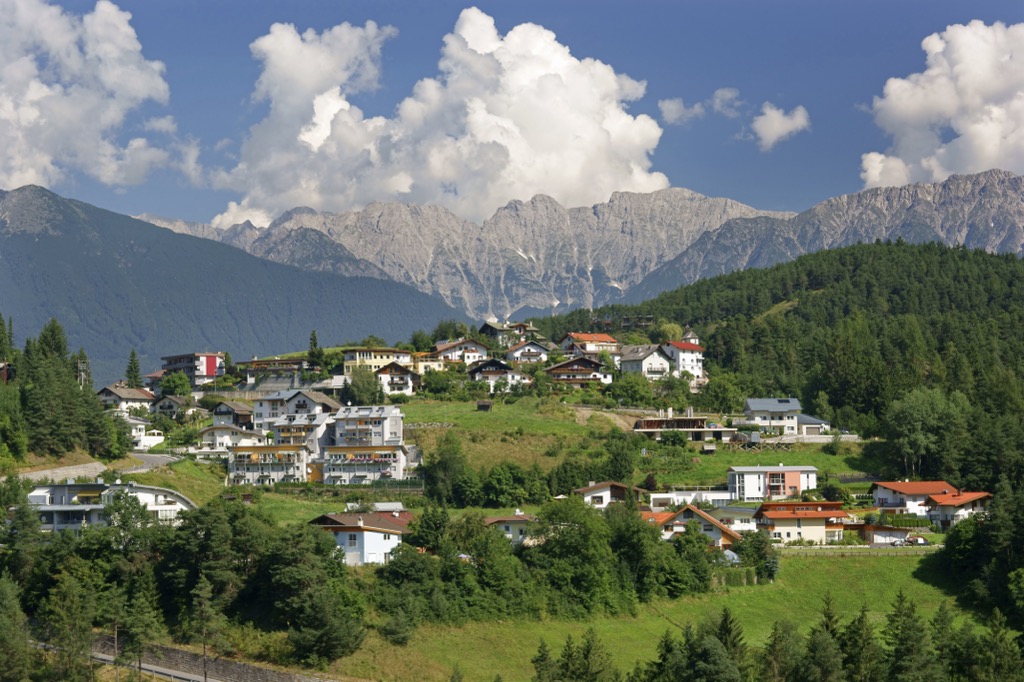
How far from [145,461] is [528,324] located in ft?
222

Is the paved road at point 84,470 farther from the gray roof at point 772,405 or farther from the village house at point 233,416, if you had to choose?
the gray roof at point 772,405

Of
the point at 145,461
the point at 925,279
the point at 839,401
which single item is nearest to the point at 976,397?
the point at 839,401

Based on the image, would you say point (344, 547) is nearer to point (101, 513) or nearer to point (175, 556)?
point (175, 556)

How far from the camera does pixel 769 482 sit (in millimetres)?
79688

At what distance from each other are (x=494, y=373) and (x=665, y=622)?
171 feet

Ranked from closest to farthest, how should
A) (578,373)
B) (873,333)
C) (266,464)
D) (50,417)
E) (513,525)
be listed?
(513,525)
(50,417)
(266,464)
(578,373)
(873,333)

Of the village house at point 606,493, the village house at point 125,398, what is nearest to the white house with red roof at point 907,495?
the village house at point 606,493

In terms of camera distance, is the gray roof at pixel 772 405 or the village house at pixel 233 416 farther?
the village house at pixel 233 416

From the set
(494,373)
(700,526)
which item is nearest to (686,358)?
(494,373)

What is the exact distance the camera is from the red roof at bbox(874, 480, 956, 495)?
2992 inches

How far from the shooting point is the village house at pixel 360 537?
197 feet

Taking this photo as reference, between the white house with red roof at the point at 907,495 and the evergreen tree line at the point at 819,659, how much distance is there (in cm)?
2642

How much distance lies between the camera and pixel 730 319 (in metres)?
134

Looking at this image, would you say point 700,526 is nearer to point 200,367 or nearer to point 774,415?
→ point 774,415
